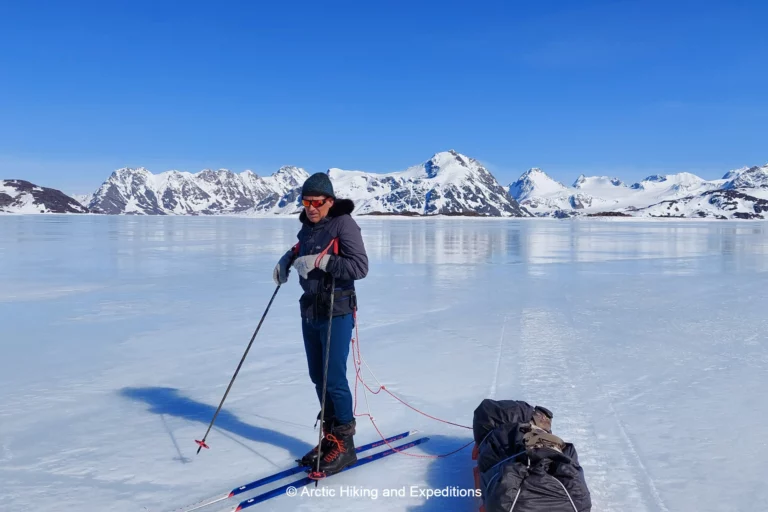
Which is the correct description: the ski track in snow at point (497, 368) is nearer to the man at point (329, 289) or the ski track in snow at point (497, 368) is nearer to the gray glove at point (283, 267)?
the man at point (329, 289)

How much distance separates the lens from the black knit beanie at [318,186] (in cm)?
402

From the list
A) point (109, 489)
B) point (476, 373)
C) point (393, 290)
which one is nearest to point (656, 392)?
point (476, 373)

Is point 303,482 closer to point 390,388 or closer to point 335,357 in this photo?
point 335,357

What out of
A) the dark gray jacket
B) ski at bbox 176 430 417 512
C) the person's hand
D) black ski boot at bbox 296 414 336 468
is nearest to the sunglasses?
the dark gray jacket

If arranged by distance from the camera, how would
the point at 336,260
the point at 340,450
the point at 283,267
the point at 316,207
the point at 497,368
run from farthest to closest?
the point at 497,368, the point at 283,267, the point at 340,450, the point at 316,207, the point at 336,260

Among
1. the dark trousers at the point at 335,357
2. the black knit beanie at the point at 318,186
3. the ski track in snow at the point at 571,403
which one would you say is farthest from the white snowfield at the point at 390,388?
the black knit beanie at the point at 318,186

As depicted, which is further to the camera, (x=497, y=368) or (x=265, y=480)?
(x=497, y=368)

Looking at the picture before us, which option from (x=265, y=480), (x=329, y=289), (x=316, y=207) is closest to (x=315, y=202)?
(x=316, y=207)

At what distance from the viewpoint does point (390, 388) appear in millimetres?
6051

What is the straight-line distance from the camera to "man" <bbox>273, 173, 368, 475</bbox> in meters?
4.03

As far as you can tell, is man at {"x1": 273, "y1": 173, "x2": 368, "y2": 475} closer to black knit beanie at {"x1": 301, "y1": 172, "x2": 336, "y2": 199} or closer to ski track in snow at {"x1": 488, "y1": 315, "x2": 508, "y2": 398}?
black knit beanie at {"x1": 301, "y1": 172, "x2": 336, "y2": 199}

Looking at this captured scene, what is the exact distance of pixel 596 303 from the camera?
1111cm

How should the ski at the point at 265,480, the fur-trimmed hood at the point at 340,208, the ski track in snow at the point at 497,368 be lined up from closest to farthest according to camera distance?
the ski at the point at 265,480, the fur-trimmed hood at the point at 340,208, the ski track in snow at the point at 497,368

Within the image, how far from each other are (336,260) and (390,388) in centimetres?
255
